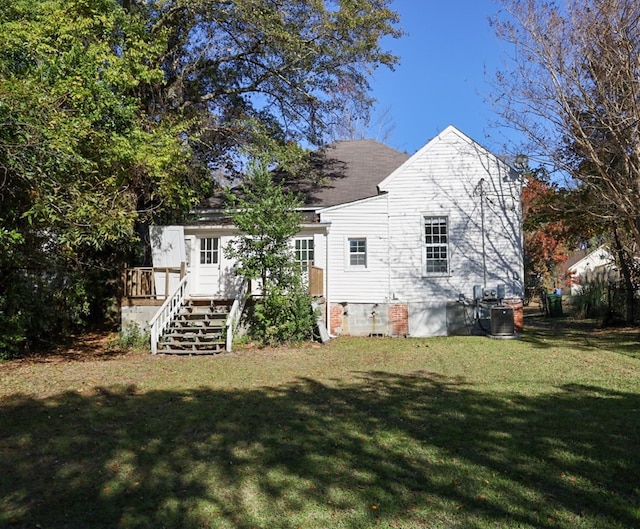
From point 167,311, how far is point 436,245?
8439mm

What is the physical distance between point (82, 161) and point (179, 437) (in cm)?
534

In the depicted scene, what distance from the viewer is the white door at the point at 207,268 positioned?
15594mm

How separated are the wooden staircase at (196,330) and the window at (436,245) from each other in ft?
21.4

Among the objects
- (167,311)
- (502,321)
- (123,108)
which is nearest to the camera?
(123,108)

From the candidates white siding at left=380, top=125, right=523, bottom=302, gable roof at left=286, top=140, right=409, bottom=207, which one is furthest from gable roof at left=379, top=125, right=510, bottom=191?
gable roof at left=286, top=140, right=409, bottom=207

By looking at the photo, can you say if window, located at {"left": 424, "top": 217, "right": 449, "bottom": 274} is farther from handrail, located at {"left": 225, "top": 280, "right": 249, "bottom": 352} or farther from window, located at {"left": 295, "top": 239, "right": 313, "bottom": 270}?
handrail, located at {"left": 225, "top": 280, "right": 249, "bottom": 352}

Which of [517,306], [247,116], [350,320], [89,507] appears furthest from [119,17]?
[517,306]

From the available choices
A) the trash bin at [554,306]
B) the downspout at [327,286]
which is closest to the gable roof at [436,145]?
the downspout at [327,286]

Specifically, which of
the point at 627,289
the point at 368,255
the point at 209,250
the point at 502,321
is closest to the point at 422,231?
the point at 368,255

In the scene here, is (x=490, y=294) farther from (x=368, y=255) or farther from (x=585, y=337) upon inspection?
(x=368, y=255)

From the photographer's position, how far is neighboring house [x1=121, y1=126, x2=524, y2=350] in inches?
606

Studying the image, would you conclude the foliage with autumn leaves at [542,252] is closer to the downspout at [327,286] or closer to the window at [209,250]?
the downspout at [327,286]

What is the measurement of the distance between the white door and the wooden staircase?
39.5 inches

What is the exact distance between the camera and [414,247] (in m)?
15.6
